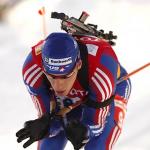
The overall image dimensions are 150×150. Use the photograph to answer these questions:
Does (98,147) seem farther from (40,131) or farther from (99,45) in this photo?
(99,45)

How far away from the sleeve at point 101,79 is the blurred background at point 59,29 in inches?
43.4

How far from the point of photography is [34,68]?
129 inches

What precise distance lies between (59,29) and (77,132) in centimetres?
296

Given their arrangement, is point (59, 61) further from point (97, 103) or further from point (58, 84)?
point (97, 103)

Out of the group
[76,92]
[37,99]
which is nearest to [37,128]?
[37,99]

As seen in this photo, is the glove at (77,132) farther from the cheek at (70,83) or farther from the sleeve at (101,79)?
the cheek at (70,83)

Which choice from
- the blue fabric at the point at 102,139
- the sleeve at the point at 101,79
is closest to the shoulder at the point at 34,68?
the sleeve at the point at 101,79

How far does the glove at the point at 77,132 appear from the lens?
324 centimetres

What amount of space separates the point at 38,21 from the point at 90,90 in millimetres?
3062

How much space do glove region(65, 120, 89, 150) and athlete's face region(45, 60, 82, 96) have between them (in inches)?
9.3

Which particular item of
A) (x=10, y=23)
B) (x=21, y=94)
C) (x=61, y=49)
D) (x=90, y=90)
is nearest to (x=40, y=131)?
(x=90, y=90)

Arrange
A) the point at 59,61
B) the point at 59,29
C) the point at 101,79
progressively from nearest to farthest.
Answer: the point at 59,61 → the point at 101,79 → the point at 59,29

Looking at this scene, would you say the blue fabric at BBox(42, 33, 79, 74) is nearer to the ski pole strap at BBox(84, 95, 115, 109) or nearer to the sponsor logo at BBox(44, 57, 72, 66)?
the sponsor logo at BBox(44, 57, 72, 66)

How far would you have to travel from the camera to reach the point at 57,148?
12.2 feet
